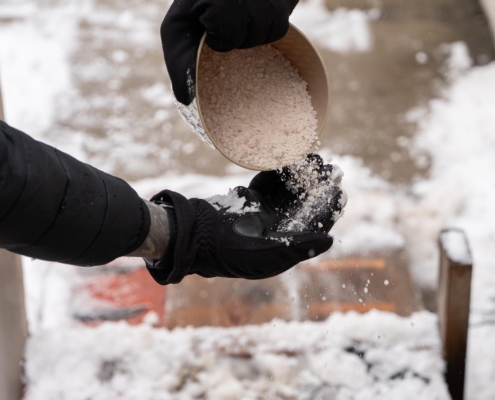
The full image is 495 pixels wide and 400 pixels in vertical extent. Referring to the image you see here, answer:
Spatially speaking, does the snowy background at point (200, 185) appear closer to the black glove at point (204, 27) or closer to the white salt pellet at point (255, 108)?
the white salt pellet at point (255, 108)

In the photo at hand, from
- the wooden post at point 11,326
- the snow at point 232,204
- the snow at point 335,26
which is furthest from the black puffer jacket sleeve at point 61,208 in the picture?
the snow at point 335,26

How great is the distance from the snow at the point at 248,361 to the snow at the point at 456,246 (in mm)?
352

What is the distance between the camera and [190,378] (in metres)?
1.95

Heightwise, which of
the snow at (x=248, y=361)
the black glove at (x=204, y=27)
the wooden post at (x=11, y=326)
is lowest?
the snow at (x=248, y=361)

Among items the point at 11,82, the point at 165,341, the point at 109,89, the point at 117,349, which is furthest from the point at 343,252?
the point at 11,82

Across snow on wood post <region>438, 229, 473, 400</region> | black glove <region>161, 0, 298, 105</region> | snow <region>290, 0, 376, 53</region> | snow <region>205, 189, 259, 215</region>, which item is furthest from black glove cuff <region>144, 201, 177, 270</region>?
snow <region>290, 0, 376, 53</region>

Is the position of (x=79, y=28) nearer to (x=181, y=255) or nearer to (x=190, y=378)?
(x=190, y=378)

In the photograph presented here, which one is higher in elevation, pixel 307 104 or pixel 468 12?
pixel 307 104

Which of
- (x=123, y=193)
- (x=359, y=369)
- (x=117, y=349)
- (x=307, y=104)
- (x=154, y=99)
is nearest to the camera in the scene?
(x=123, y=193)

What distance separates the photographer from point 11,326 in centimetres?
193

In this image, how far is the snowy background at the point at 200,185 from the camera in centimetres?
194

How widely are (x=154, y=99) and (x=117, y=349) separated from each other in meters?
2.09

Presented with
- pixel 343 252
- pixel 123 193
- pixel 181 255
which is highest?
pixel 123 193

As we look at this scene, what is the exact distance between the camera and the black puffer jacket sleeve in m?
1.07
